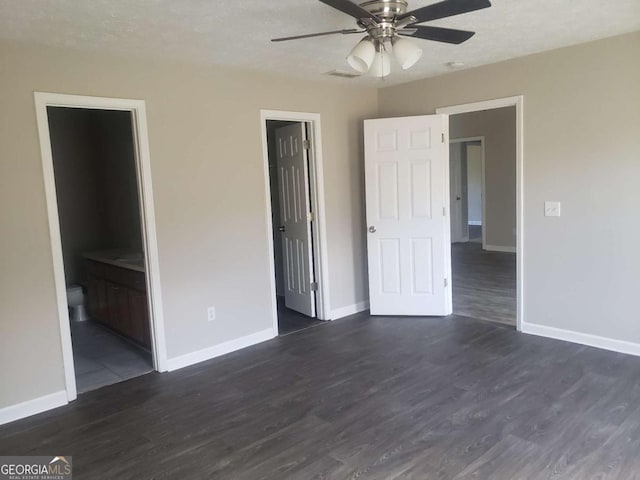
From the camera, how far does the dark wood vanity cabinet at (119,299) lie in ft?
13.6

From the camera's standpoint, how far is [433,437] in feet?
8.90

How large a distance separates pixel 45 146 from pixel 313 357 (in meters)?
2.48

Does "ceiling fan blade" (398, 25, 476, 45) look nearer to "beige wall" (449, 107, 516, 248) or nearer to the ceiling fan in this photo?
the ceiling fan

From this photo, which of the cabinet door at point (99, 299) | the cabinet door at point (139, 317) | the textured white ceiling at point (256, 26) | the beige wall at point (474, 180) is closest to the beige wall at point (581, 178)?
the textured white ceiling at point (256, 26)

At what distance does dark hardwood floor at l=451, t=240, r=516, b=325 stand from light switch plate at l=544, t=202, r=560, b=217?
1142 millimetres

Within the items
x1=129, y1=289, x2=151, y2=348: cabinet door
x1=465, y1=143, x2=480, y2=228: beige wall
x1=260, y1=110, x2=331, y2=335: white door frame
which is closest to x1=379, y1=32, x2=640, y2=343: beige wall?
x1=260, y1=110, x2=331, y2=335: white door frame

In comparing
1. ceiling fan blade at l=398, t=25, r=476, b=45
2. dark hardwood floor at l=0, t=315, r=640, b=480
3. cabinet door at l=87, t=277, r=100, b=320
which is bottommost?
dark hardwood floor at l=0, t=315, r=640, b=480

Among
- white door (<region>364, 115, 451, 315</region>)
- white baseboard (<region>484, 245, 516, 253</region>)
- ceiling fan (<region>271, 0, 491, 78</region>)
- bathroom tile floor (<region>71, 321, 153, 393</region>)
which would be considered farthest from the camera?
white baseboard (<region>484, 245, 516, 253</region>)

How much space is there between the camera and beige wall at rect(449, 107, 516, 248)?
8.39 metres

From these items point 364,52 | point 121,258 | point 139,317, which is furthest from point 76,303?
point 364,52

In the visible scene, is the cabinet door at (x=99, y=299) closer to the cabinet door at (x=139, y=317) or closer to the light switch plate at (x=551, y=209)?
the cabinet door at (x=139, y=317)

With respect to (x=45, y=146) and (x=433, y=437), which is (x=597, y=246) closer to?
(x=433, y=437)

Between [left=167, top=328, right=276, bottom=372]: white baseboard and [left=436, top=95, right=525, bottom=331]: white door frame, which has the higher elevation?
[left=436, top=95, right=525, bottom=331]: white door frame

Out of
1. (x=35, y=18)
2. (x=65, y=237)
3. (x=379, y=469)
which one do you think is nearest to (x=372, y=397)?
(x=379, y=469)
